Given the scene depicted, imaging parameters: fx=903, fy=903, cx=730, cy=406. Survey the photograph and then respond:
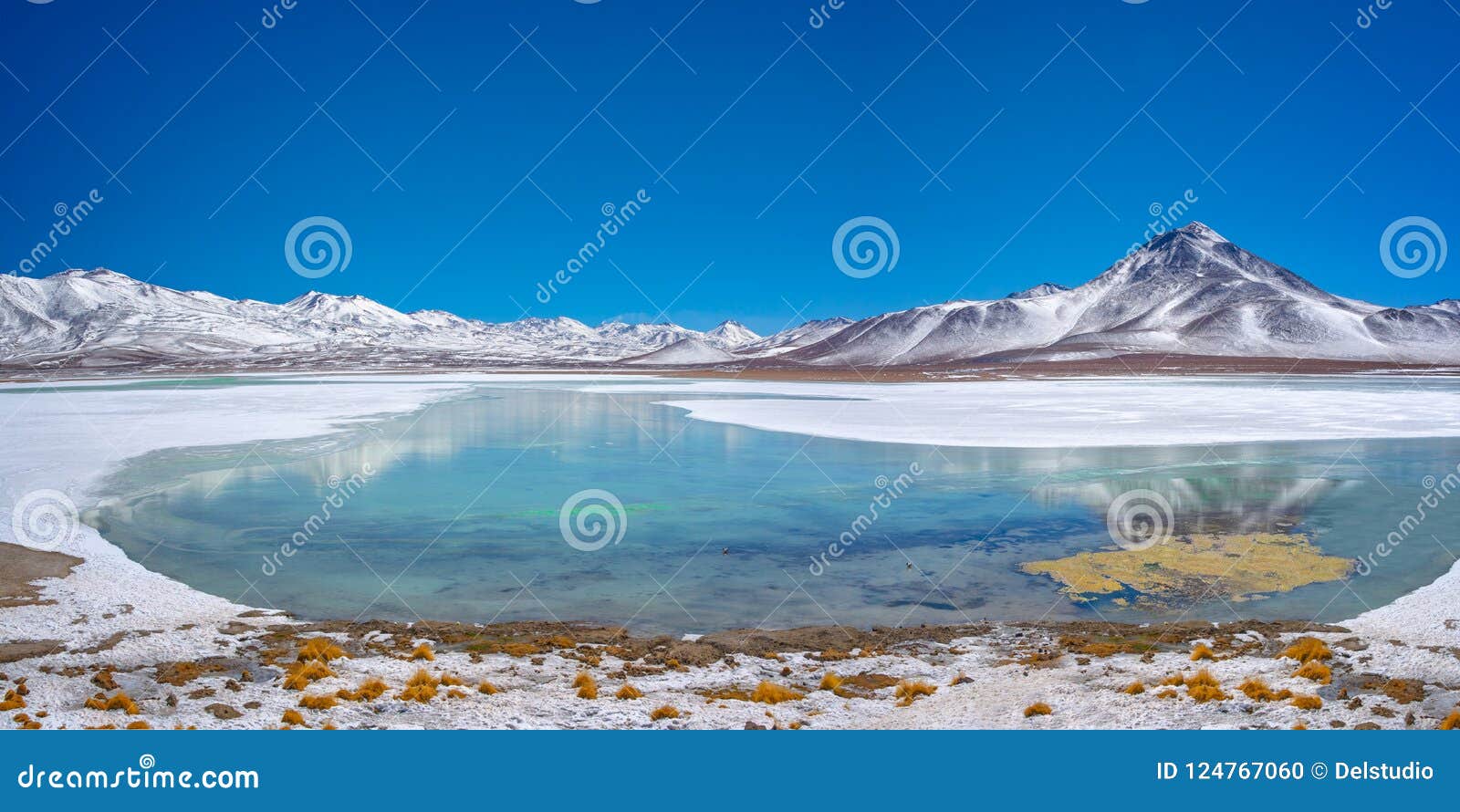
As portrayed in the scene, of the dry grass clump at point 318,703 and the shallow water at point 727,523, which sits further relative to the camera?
the shallow water at point 727,523

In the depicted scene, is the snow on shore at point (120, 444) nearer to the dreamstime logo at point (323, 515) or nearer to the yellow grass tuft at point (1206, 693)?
the dreamstime logo at point (323, 515)

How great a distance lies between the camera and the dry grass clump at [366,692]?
8.01 meters

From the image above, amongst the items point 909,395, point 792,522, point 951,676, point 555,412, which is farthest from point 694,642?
point 909,395

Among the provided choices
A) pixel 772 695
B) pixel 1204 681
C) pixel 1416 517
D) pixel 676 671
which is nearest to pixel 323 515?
pixel 676 671

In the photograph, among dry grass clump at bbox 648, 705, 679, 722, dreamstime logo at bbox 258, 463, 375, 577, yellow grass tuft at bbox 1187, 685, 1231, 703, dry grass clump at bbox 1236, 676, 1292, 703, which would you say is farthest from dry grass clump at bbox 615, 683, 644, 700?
dreamstime logo at bbox 258, 463, 375, 577

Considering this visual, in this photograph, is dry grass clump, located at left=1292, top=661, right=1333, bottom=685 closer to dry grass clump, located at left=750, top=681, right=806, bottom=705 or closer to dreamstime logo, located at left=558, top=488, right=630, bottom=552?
dry grass clump, located at left=750, top=681, right=806, bottom=705

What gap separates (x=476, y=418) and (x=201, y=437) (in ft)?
36.6

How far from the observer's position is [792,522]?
1605 centimetres

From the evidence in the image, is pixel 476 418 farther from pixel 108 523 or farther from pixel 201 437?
pixel 108 523

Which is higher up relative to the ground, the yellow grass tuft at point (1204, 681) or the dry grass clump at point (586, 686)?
the dry grass clump at point (586, 686)

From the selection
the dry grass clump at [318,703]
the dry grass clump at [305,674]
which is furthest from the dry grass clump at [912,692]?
the dry grass clump at [305,674]

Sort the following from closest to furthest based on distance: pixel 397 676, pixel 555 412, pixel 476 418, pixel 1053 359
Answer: pixel 397 676 < pixel 476 418 < pixel 555 412 < pixel 1053 359

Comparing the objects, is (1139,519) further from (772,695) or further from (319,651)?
(319,651)

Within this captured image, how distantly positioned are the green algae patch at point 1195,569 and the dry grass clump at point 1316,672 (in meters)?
2.98
